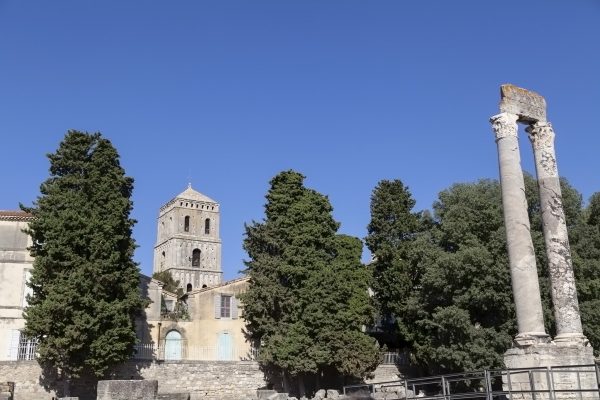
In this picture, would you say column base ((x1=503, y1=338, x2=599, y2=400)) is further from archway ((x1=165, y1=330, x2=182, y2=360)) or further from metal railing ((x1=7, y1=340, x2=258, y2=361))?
archway ((x1=165, y1=330, x2=182, y2=360))

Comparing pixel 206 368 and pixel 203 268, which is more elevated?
pixel 203 268

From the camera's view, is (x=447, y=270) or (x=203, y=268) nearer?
(x=447, y=270)

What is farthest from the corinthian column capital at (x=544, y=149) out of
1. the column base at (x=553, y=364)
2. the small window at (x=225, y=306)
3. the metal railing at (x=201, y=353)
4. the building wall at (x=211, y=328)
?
the small window at (x=225, y=306)

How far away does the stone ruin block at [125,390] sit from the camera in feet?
44.1

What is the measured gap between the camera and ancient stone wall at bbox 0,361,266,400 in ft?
94.1

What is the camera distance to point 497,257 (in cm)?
2916

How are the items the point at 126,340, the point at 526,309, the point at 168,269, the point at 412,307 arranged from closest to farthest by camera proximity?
1. the point at 526,309
2. the point at 126,340
3. the point at 412,307
4. the point at 168,269

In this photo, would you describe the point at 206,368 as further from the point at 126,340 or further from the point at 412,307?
the point at 412,307

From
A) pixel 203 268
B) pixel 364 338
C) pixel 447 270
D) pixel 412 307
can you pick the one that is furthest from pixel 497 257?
pixel 203 268

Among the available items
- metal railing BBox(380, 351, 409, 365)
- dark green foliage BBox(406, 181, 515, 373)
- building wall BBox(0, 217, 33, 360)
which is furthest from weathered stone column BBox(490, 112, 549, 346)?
building wall BBox(0, 217, 33, 360)

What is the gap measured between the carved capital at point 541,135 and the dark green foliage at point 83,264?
62.6 ft

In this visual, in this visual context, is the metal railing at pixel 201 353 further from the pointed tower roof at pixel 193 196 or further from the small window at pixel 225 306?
the pointed tower roof at pixel 193 196

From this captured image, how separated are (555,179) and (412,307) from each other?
1511cm

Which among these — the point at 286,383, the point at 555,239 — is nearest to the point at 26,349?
the point at 286,383
